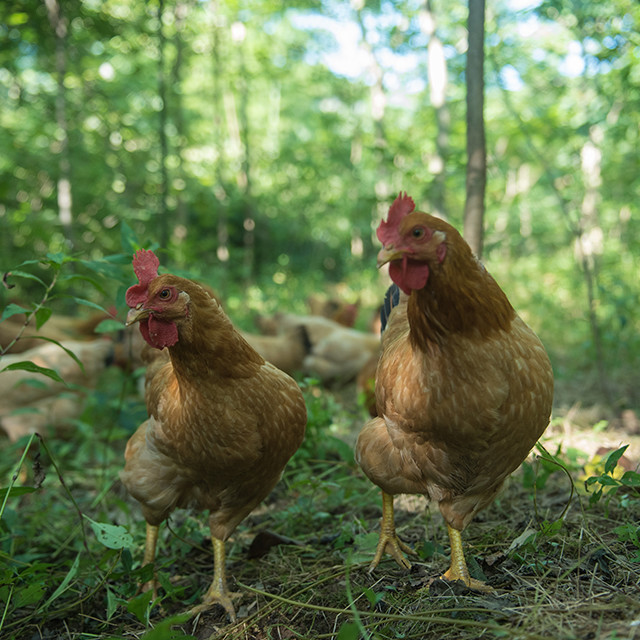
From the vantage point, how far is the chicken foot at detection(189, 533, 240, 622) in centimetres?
224

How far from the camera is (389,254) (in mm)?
1762

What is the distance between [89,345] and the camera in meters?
5.31

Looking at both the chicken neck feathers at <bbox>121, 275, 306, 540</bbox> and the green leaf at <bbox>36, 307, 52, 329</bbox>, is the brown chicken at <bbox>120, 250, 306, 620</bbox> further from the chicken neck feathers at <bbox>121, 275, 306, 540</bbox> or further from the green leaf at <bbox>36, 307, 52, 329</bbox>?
the green leaf at <bbox>36, 307, 52, 329</bbox>

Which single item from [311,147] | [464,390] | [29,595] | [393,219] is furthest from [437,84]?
[311,147]

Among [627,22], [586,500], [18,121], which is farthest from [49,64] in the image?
[586,500]

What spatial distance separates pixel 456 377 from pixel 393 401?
32 centimetres

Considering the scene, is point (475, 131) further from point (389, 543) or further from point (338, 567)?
point (338, 567)

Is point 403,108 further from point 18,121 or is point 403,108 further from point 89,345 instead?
point 89,345

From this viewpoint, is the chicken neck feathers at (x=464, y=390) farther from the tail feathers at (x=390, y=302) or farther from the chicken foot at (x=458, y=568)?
the tail feathers at (x=390, y=302)

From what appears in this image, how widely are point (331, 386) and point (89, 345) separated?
2.89 metres

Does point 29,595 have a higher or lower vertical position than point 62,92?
lower

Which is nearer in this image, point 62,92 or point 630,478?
point 630,478

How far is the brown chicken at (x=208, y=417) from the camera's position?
2.16 metres

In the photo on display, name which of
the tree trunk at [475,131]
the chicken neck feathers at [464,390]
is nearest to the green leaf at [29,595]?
the chicken neck feathers at [464,390]
